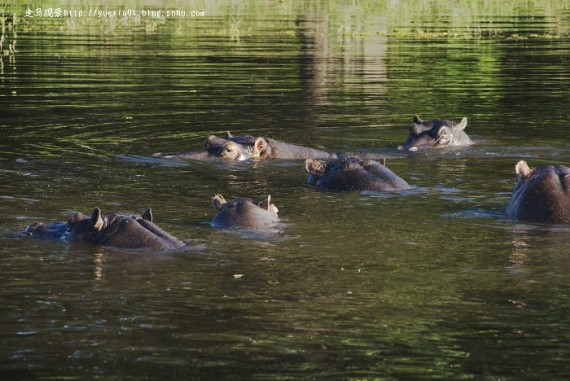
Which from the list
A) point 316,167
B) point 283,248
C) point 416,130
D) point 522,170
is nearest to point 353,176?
point 316,167

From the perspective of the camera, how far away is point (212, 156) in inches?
524

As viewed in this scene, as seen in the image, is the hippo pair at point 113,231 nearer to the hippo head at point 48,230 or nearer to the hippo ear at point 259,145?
the hippo head at point 48,230

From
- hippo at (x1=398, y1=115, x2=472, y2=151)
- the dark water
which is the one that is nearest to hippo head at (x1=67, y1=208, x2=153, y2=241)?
the dark water

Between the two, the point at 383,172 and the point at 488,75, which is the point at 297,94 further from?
the point at 383,172

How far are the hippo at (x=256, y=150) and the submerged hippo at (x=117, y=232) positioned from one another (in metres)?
4.56

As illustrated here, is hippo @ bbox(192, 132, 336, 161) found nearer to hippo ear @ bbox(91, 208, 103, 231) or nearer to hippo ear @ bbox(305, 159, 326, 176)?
hippo ear @ bbox(305, 159, 326, 176)

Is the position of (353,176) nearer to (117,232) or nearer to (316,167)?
(316,167)

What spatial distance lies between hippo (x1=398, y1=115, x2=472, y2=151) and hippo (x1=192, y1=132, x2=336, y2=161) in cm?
124

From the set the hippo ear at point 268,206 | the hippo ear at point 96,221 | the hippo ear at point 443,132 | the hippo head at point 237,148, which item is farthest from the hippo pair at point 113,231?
the hippo ear at point 443,132

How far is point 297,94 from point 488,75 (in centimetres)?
461

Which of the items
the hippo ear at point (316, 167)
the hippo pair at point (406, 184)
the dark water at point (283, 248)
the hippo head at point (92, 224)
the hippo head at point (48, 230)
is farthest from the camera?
the hippo ear at point (316, 167)

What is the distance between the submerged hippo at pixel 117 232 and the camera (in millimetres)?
8469

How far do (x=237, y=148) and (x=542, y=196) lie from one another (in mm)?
4458

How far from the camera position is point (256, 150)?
13266mm
